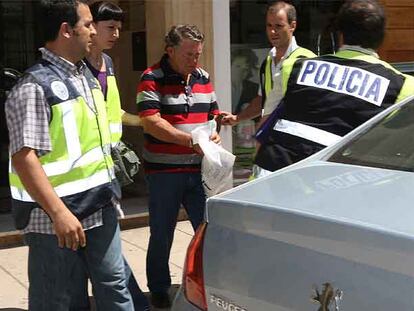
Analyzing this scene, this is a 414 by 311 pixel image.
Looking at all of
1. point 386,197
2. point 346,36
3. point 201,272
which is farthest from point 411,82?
point 201,272

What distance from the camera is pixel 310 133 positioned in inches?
128

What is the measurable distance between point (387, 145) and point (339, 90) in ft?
1.70

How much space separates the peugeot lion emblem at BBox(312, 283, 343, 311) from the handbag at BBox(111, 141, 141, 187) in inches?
80.8

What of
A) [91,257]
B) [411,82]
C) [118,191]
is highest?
[411,82]

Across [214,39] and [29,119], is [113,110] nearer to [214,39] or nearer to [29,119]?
[29,119]

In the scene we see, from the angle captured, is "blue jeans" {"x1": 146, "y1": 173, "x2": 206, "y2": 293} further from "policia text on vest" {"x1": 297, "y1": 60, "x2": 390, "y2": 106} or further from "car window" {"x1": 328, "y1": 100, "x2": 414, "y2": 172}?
"car window" {"x1": 328, "y1": 100, "x2": 414, "y2": 172}

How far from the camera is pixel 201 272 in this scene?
236cm

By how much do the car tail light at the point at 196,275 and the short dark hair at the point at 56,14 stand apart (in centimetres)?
112

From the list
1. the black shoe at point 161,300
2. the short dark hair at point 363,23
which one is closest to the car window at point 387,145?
the short dark hair at point 363,23

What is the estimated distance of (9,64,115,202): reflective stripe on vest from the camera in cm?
286

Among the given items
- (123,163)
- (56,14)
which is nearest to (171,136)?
(123,163)

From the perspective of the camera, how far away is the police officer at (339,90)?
3164 mm

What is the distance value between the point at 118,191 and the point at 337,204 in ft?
4.70

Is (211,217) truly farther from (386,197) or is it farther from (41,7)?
(41,7)
